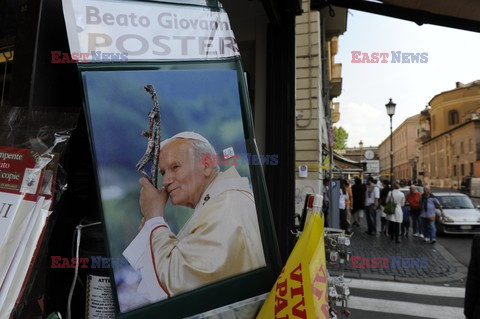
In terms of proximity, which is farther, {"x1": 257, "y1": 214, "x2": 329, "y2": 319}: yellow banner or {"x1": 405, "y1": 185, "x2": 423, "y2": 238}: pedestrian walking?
{"x1": 405, "y1": 185, "x2": 423, "y2": 238}: pedestrian walking

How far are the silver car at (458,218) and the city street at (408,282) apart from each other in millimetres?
1221

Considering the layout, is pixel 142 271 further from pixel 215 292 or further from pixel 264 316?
pixel 264 316

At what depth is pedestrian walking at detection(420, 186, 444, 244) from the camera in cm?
1043

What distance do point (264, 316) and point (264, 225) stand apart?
40 cm

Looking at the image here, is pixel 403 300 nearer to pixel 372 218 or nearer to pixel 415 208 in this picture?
pixel 415 208

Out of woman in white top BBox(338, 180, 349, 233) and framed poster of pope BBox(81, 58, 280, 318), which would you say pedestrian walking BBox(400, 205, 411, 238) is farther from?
framed poster of pope BBox(81, 58, 280, 318)

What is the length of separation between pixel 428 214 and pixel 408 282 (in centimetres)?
476

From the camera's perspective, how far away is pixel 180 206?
1.47 m

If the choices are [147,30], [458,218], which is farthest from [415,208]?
[147,30]

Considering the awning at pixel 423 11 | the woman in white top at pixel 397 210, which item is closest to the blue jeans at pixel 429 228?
the woman in white top at pixel 397 210

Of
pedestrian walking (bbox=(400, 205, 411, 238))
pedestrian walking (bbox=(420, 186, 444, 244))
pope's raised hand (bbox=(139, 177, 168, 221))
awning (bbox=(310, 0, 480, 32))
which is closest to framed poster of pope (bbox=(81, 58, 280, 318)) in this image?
pope's raised hand (bbox=(139, 177, 168, 221))

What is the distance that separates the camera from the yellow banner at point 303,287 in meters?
1.28

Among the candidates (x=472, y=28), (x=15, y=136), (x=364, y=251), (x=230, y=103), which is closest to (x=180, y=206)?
(x=230, y=103)

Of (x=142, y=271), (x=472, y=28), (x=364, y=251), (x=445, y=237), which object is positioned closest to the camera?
(x=142, y=271)
